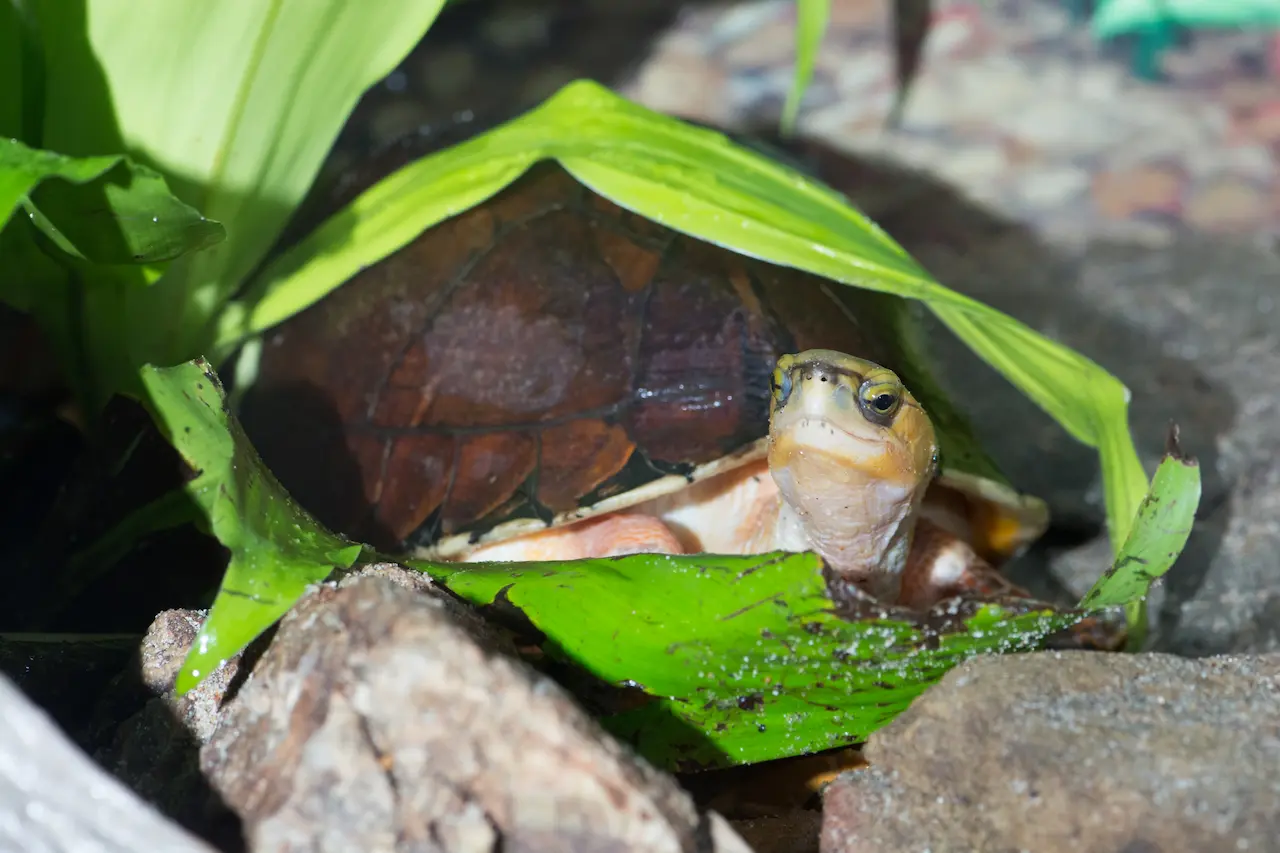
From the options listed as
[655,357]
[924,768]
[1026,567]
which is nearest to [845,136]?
[1026,567]

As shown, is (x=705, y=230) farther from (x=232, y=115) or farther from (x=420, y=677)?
(x=420, y=677)

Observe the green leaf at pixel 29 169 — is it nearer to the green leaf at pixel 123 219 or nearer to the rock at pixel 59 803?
the green leaf at pixel 123 219

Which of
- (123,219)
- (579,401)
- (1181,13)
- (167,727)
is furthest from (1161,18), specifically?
(167,727)

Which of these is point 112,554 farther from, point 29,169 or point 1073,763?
point 1073,763

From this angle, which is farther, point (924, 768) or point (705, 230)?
point (705, 230)

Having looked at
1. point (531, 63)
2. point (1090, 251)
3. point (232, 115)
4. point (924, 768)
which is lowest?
point (1090, 251)

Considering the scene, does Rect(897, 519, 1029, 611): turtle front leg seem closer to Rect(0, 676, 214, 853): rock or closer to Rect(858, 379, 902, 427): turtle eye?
Rect(858, 379, 902, 427): turtle eye
